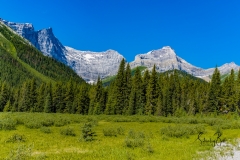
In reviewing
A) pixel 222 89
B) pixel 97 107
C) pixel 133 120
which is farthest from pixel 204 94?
pixel 133 120

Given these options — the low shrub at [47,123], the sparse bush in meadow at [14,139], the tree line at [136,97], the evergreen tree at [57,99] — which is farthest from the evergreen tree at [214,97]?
the sparse bush in meadow at [14,139]

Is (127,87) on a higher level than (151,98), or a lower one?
higher

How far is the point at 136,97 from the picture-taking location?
3216 inches

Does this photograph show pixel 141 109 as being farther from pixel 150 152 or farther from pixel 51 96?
pixel 150 152

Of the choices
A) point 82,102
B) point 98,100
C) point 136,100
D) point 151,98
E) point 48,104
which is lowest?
point 48,104

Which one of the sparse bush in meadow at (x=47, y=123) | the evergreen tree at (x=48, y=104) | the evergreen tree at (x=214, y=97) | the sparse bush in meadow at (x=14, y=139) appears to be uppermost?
the evergreen tree at (x=214, y=97)

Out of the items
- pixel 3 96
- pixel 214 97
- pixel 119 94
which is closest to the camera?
pixel 119 94

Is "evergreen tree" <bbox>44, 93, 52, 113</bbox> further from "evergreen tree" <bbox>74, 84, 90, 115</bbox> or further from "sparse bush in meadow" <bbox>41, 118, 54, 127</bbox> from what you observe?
"sparse bush in meadow" <bbox>41, 118, 54, 127</bbox>

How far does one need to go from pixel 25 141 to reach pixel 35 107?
84760 mm

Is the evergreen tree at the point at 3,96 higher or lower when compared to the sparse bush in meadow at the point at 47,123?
higher

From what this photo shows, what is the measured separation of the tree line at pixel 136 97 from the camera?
81500 millimetres

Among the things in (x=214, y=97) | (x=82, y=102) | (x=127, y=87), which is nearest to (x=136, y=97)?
(x=127, y=87)

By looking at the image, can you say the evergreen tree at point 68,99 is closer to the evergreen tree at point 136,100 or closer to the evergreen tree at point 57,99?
the evergreen tree at point 57,99

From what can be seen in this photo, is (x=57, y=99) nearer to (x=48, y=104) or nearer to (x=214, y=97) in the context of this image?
(x=48, y=104)
